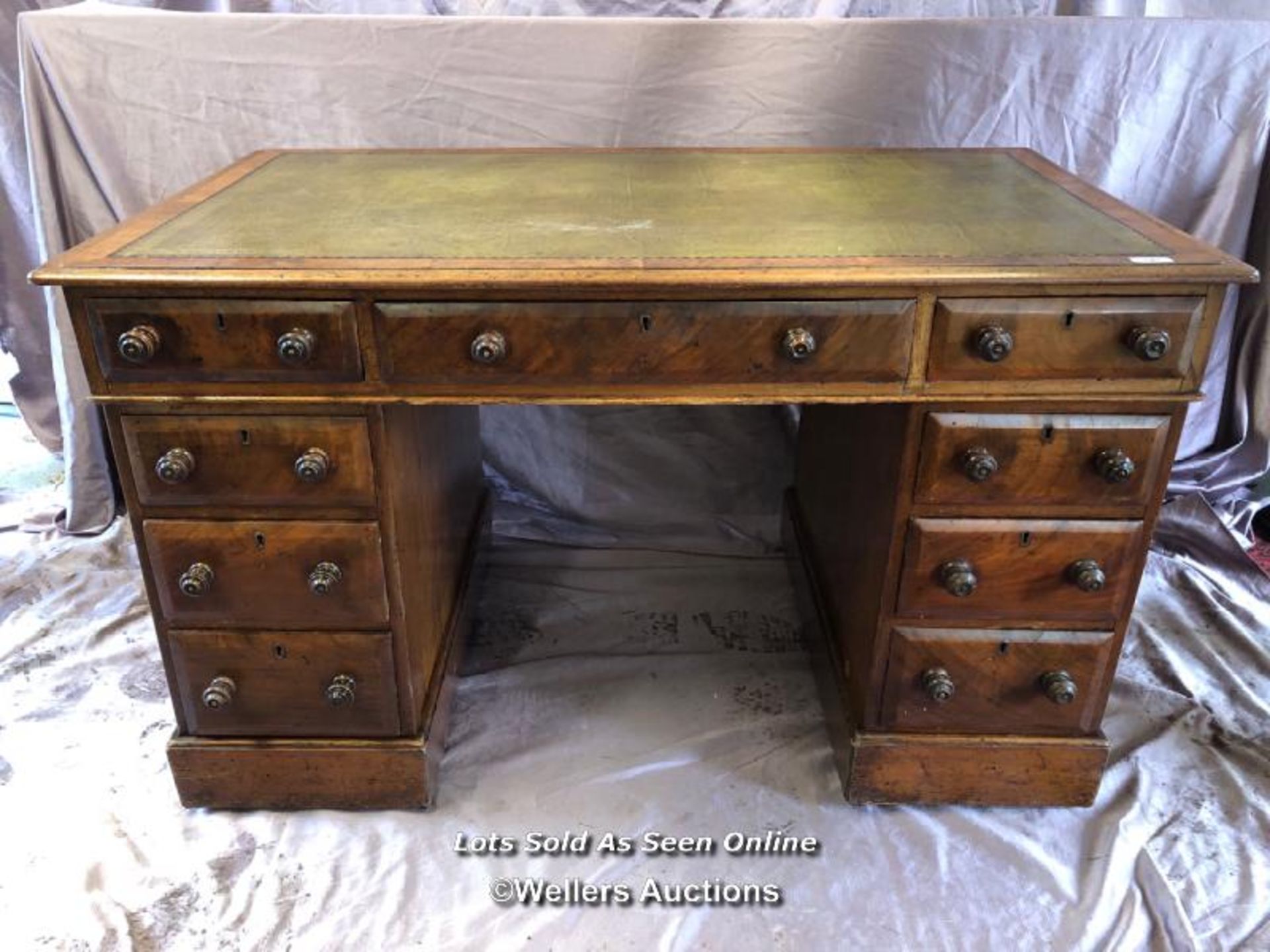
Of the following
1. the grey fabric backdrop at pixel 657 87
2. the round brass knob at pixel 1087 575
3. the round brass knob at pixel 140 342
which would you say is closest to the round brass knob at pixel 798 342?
the round brass knob at pixel 1087 575

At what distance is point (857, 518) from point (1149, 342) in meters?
0.49

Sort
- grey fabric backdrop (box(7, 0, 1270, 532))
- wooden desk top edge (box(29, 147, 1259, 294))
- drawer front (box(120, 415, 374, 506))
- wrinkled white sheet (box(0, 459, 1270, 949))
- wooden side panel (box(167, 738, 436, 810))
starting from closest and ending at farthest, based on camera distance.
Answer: wooden desk top edge (box(29, 147, 1259, 294)) < drawer front (box(120, 415, 374, 506)) < wrinkled white sheet (box(0, 459, 1270, 949)) < wooden side panel (box(167, 738, 436, 810)) < grey fabric backdrop (box(7, 0, 1270, 532))

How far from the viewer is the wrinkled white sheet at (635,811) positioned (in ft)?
4.34

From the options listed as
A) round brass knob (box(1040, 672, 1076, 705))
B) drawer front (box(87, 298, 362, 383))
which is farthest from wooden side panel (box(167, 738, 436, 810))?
round brass knob (box(1040, 672, 1076, 705))

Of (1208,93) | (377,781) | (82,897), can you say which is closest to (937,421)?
(377,781)

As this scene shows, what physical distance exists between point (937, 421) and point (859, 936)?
0.69m

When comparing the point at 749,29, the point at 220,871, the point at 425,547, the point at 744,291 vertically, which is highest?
the point at 749,29

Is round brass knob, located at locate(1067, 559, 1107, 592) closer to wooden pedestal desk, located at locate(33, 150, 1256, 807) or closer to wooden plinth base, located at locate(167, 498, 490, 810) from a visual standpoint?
wooden pedestal desk, located at locate(33, 150, 1256, 807)

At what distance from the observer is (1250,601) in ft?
6.45

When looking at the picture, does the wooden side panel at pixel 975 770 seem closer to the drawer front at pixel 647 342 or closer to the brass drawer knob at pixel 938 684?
the brass drawer knob at pixel 938 684

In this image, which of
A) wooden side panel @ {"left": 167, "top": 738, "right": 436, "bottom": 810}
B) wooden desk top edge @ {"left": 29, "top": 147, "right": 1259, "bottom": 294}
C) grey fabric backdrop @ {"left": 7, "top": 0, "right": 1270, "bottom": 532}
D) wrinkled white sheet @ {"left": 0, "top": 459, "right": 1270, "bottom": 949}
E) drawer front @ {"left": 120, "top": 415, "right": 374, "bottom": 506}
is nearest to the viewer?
wooden desk top edge @ {"left": 29, "top": 147, "right": 1259, "bottom": 294}

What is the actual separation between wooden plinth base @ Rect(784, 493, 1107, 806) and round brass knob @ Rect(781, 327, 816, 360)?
0.62 meters

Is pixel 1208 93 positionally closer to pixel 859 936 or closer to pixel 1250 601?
pixel 1250 601

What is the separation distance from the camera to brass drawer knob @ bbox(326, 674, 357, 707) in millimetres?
1373
